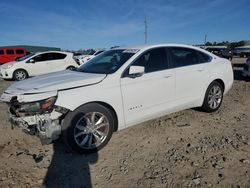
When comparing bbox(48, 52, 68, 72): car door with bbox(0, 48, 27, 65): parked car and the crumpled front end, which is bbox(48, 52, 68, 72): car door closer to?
the crumpled front end

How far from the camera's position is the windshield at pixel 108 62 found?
3744 mm

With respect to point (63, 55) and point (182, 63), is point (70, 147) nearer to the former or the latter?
point (182, 63)

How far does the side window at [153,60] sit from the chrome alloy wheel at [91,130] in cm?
117

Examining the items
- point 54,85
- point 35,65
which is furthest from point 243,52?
point 54,85

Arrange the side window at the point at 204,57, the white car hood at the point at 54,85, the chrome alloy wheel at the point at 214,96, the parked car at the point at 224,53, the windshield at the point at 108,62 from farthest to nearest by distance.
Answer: the parked car at the point at 224,53, the chrome alloy wheel at the point at 214,96, the side window at the point at 204,57, the windshield at the point at 108,62, the white car hood at the point at 54,85

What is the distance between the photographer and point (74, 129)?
3.20m

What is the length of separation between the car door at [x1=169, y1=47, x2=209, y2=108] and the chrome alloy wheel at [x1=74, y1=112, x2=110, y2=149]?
1.65 meters

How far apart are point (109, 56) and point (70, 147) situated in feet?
6.59

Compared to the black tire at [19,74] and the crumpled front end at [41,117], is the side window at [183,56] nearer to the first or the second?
the crumpled front end at [41,117]

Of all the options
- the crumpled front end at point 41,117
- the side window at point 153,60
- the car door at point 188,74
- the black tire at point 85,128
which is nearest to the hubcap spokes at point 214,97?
the car door at point 188,74

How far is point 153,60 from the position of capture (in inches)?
159

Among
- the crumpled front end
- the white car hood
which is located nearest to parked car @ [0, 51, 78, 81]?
the white car hood

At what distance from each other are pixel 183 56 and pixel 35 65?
9.27 m

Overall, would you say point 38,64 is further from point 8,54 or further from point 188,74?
point 8,54
